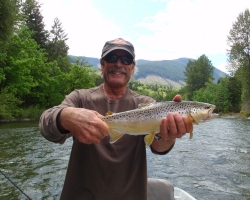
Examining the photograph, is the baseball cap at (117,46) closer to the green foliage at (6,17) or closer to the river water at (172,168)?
the river water at (172,168)

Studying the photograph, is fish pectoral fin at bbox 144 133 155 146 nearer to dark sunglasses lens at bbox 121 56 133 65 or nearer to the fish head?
the fish head

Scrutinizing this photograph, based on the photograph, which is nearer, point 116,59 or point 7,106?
point 116,59

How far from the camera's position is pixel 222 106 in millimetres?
61594

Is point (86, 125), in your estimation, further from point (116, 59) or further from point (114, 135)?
point (116, 59)

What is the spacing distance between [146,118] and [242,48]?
49691 millimetres

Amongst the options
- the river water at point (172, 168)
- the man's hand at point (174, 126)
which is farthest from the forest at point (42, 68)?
the man's hand at point (174, 126)

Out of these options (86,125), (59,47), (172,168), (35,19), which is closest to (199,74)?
(59,47)

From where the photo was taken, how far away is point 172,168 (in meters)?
9.98

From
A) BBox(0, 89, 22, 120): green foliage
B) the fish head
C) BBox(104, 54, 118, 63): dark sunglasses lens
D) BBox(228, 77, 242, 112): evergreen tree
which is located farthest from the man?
BBox(228, 77, 242, 112): evergreen tree

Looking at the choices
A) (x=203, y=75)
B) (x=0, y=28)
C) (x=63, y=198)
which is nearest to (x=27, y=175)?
(x=63, y=198)

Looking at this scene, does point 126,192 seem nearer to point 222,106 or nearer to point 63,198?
point 63,198

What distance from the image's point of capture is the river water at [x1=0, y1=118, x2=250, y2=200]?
7.43m

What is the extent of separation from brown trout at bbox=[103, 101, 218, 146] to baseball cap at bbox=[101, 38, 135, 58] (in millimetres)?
828

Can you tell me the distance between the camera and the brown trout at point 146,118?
2895 mm
